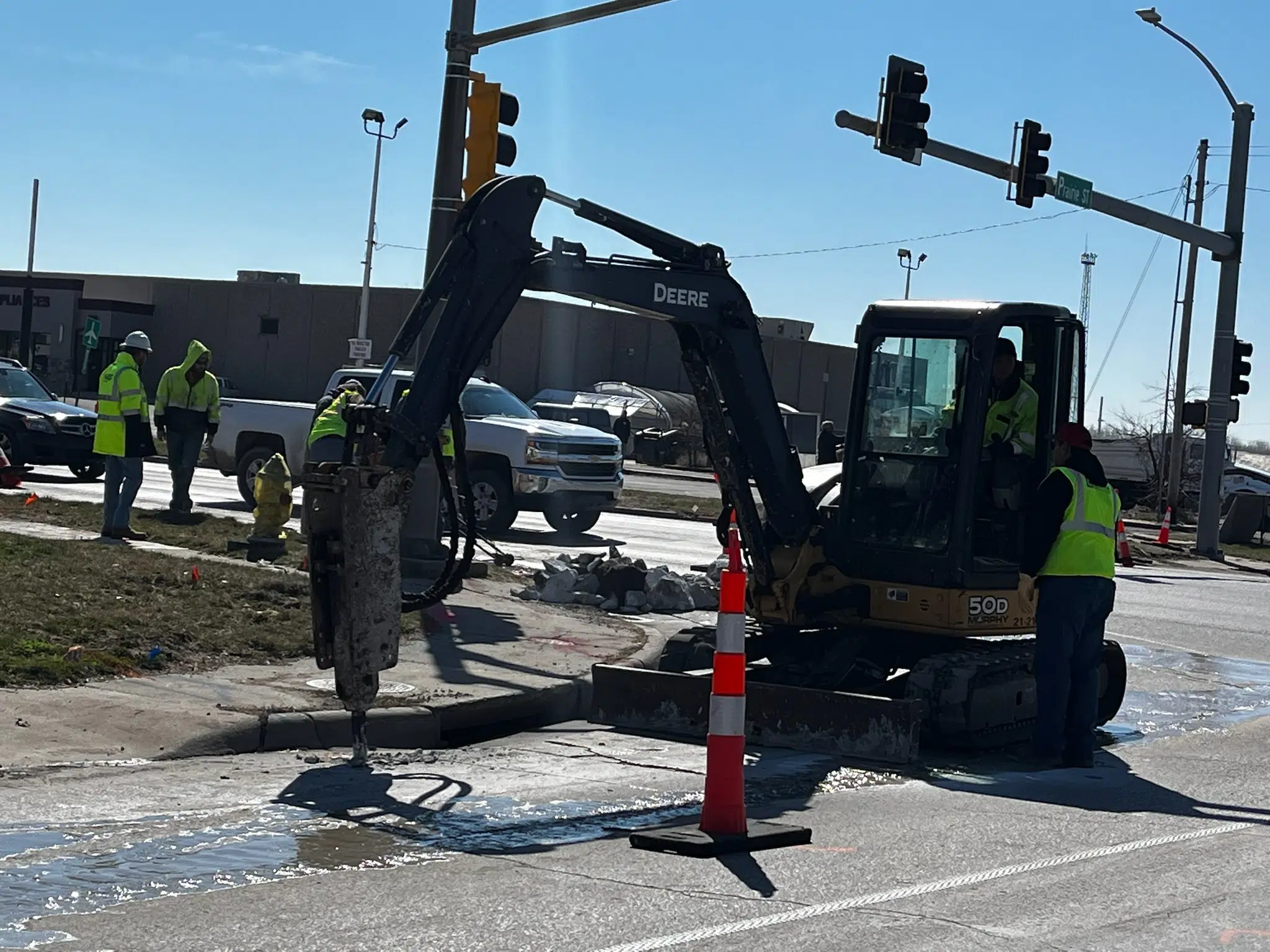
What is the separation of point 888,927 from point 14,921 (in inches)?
115

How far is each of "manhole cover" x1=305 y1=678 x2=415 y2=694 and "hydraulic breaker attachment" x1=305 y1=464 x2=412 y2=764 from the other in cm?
176

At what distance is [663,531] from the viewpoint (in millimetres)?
25188

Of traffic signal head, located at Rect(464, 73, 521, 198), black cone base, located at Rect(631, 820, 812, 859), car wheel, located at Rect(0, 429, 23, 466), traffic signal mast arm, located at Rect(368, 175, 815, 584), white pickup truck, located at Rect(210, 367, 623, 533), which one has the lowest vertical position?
black cone base, located at Rect(631, 820, 812, 859)

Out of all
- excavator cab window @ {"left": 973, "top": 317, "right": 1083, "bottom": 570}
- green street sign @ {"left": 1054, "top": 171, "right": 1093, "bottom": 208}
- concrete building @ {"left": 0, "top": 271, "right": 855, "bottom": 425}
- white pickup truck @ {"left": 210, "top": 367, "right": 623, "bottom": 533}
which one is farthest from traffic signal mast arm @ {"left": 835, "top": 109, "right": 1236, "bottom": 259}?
concrete building @ {"left": 0, "top": 271, "right": 855, "bottom": 425}

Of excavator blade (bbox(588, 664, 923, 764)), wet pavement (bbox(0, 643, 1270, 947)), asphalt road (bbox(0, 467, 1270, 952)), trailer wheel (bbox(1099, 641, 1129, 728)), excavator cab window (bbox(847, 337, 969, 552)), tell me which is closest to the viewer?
asphalt road (bbox(0, 467, 1270, 952))

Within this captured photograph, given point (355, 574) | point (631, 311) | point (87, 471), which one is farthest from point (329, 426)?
Answer: point (87, 471)

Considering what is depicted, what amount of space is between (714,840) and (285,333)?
66.0m

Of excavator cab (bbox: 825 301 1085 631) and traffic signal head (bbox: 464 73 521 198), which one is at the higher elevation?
traffic signal head (bbox: 464 73 521 198)

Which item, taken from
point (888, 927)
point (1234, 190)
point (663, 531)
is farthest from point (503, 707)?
point (1234, 190)

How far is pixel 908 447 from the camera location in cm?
1081

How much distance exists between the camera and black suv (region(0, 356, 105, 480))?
1003 inches

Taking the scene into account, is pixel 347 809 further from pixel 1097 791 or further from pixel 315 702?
pixel 1097 791

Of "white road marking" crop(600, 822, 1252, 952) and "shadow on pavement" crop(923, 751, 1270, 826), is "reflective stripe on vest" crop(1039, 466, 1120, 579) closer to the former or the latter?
"shadow on pavement" crop(923, 751, 1270, 826)

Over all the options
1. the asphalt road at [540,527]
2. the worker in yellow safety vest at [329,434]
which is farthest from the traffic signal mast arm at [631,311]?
the asphalt road at [540,527]
